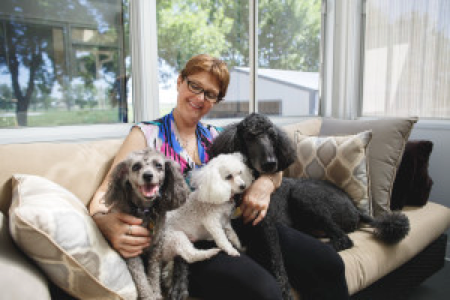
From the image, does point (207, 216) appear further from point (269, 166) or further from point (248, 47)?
point (248, 47)

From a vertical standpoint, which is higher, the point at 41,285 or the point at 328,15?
the point at 328,15

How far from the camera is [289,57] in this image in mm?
3098

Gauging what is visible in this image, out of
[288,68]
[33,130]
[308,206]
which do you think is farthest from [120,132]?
[288,68]

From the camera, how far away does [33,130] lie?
1.61m

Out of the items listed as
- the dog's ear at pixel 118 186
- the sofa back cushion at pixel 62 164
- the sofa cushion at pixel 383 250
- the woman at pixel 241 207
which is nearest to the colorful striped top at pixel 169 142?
the woman at pixel 241 207

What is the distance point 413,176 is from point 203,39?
1729 millimetres

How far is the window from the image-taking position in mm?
2156

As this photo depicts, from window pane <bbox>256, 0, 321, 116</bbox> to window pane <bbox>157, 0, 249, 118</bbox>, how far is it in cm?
19

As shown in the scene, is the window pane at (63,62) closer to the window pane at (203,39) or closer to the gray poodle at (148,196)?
the window pane at (203,39)

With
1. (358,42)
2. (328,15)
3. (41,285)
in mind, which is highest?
(328,15)

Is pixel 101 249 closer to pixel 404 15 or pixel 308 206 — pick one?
pixel 308 206

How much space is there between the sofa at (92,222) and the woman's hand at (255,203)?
1.43ft

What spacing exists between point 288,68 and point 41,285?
9.23 ft

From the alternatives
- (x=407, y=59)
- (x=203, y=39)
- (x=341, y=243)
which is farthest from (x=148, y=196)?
(x=407, y=59)
